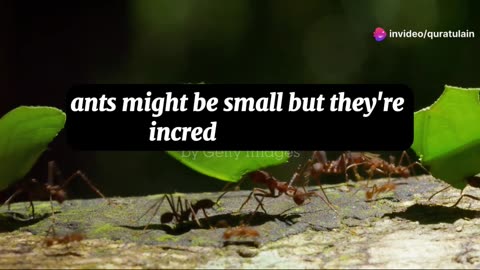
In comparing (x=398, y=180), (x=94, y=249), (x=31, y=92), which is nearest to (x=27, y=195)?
(x=94, y=249)

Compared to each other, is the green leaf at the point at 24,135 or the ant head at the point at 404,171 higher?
the green leaf at the point at 24,135

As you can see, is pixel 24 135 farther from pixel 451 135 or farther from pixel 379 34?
pixel 379 34

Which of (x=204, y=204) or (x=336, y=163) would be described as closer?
(x=204, y=204)

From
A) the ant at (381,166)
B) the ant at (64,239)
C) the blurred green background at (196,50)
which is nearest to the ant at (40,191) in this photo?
the ant at (64,239)

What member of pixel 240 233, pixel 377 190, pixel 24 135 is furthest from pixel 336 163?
pixel 24 135
